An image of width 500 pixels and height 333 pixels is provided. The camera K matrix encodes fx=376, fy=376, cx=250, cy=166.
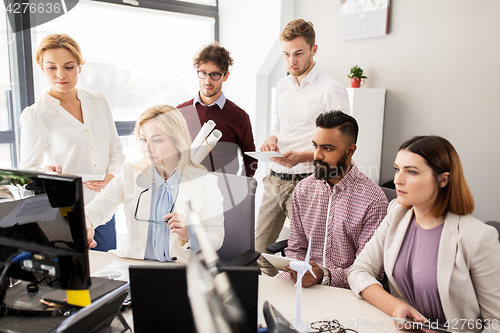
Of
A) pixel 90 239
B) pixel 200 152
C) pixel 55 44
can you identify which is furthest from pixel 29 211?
pixel 55 44

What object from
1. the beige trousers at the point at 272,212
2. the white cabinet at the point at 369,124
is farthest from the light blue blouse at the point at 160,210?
the white cabinet at the point at 369,124

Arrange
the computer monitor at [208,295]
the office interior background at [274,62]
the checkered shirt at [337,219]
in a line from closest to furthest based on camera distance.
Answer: the computer monitor at [208,295], the checkered shirt at [337,219], the office interior background at [274,62]

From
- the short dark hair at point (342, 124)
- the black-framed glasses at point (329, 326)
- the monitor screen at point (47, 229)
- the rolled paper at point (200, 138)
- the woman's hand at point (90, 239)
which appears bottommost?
the black-framed glasses at point (329, 326)

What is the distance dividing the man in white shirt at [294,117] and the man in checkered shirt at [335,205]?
434 mm

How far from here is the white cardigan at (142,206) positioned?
165 centimetres

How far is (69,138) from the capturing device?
2.09 metres

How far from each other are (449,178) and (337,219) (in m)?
0.54

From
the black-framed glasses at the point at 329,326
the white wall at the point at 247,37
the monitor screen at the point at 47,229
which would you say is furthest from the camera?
the white wall at the point at 247,37

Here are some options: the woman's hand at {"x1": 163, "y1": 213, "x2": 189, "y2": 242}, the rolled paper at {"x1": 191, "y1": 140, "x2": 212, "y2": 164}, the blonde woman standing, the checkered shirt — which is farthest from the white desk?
the blonde woman standing

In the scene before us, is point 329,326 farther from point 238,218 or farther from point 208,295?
point 238,218

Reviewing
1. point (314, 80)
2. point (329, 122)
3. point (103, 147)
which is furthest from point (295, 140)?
point (103, 147)

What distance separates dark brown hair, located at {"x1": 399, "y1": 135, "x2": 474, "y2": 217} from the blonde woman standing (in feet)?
5.19

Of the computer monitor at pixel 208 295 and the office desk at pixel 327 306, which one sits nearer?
the computer monitor at pixel 208 295

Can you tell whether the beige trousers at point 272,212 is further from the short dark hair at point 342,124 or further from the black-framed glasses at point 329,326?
the black-framed glasses at point 329,326
